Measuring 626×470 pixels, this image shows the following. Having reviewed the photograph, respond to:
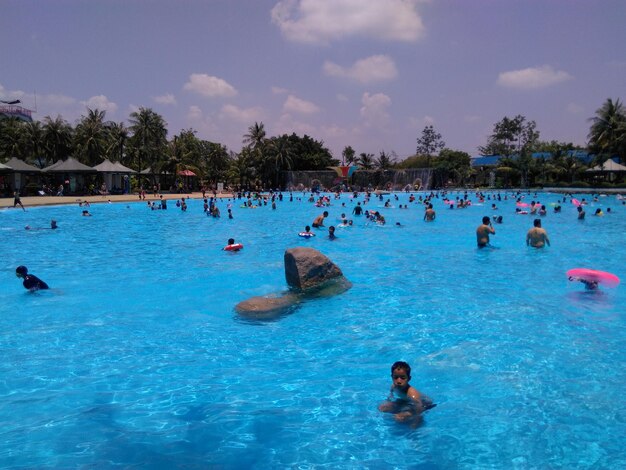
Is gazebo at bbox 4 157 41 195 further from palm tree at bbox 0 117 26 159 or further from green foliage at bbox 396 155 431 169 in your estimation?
green foliage at bbox 396 155 431 169

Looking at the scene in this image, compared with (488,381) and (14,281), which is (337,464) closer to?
(488,381)

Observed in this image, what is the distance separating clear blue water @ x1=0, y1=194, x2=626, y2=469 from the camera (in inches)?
180

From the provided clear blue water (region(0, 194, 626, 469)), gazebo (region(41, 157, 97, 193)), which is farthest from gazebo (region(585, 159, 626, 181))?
gazebo (region(41, 157, 97, 193))

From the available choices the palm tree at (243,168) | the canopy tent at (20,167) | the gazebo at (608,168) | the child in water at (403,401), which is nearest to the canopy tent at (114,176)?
the canopy tent at (20,167)

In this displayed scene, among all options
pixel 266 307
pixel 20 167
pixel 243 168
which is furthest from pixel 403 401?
pixel 243 168

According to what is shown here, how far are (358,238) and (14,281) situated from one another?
12.5m

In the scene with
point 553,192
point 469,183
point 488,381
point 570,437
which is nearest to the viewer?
point 570,437

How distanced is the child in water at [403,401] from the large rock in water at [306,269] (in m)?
4.92

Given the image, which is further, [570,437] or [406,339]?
[406,339]

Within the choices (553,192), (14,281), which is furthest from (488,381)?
(553,192)

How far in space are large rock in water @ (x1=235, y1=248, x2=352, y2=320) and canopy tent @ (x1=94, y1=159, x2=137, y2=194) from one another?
40920mm

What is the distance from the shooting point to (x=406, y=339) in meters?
7.50

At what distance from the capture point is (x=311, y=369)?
21.1 ft

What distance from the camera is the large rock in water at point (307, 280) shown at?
361 inches
